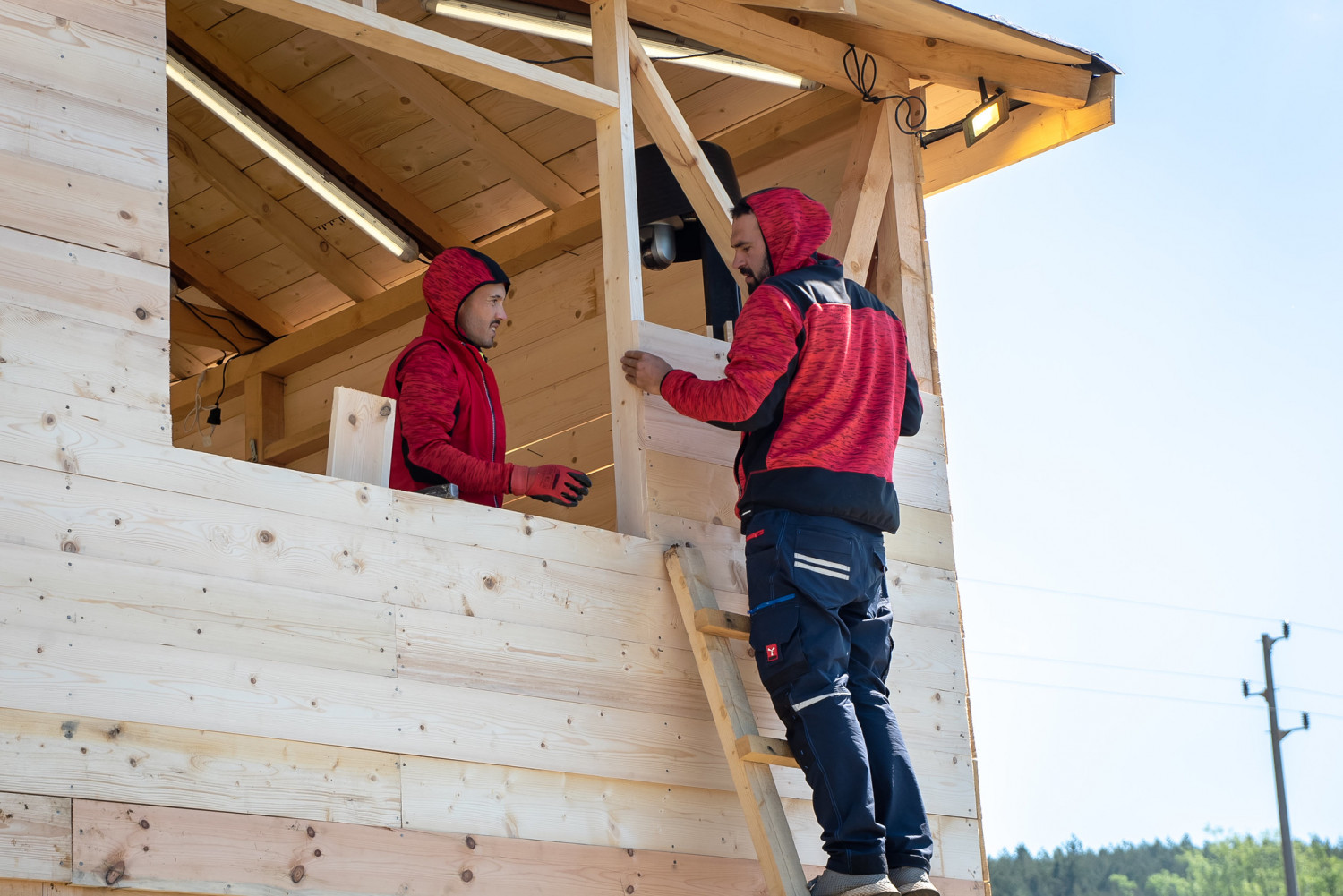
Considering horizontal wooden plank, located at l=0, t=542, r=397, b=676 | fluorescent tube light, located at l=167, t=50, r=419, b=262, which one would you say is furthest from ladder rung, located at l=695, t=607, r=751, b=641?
fluorescent tube light, located at l=167, t=50, r=419, b=262

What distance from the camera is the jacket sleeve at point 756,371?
3963 millimetres

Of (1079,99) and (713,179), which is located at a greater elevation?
(1079,99)

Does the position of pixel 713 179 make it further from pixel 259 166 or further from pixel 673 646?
pixel 259 166

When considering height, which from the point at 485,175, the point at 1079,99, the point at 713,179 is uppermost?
the point at 485,175

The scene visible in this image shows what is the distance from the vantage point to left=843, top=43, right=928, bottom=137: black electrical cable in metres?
5.61

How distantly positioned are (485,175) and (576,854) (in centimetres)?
397

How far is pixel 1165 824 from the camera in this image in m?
43.8

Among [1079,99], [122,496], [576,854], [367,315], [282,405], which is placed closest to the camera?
[122,496]

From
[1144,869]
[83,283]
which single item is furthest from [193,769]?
[1144,869]

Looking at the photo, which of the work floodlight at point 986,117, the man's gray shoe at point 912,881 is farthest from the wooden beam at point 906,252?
the man's gray shoe at point 912,881

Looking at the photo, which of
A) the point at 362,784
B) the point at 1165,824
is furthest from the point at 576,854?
the point at 1165,824

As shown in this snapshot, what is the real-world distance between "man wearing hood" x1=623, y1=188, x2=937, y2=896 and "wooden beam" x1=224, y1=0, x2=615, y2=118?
26.7 inches

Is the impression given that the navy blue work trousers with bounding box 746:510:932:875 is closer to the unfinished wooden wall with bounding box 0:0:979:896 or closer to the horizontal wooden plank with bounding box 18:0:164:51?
the unfinished wooden wall with bounding box 0:0:979:896

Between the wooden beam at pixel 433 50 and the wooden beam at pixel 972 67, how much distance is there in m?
1.31
